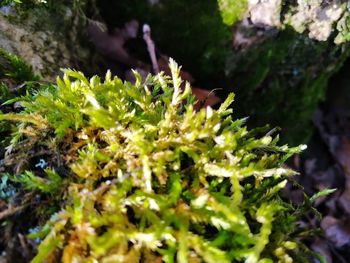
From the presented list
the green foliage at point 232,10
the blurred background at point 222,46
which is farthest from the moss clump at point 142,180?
the green foliage at point 232,10

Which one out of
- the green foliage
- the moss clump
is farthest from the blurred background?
the moss clump

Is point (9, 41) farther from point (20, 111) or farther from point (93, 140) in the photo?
point (93, 140)

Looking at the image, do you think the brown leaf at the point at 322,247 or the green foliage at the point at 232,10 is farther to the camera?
the brown leaf at the point at 322,247

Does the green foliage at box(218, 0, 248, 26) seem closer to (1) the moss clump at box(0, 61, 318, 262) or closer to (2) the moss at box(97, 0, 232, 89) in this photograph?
(2) the moss at box(97, 0, 232, 89)

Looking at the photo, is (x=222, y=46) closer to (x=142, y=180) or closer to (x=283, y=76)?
(x=283, y=76)

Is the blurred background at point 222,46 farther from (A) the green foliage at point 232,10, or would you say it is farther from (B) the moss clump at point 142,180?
(B) the moss clump at point 142,180

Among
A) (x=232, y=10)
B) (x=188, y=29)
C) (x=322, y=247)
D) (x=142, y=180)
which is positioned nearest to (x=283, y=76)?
(x=232, y=10)
